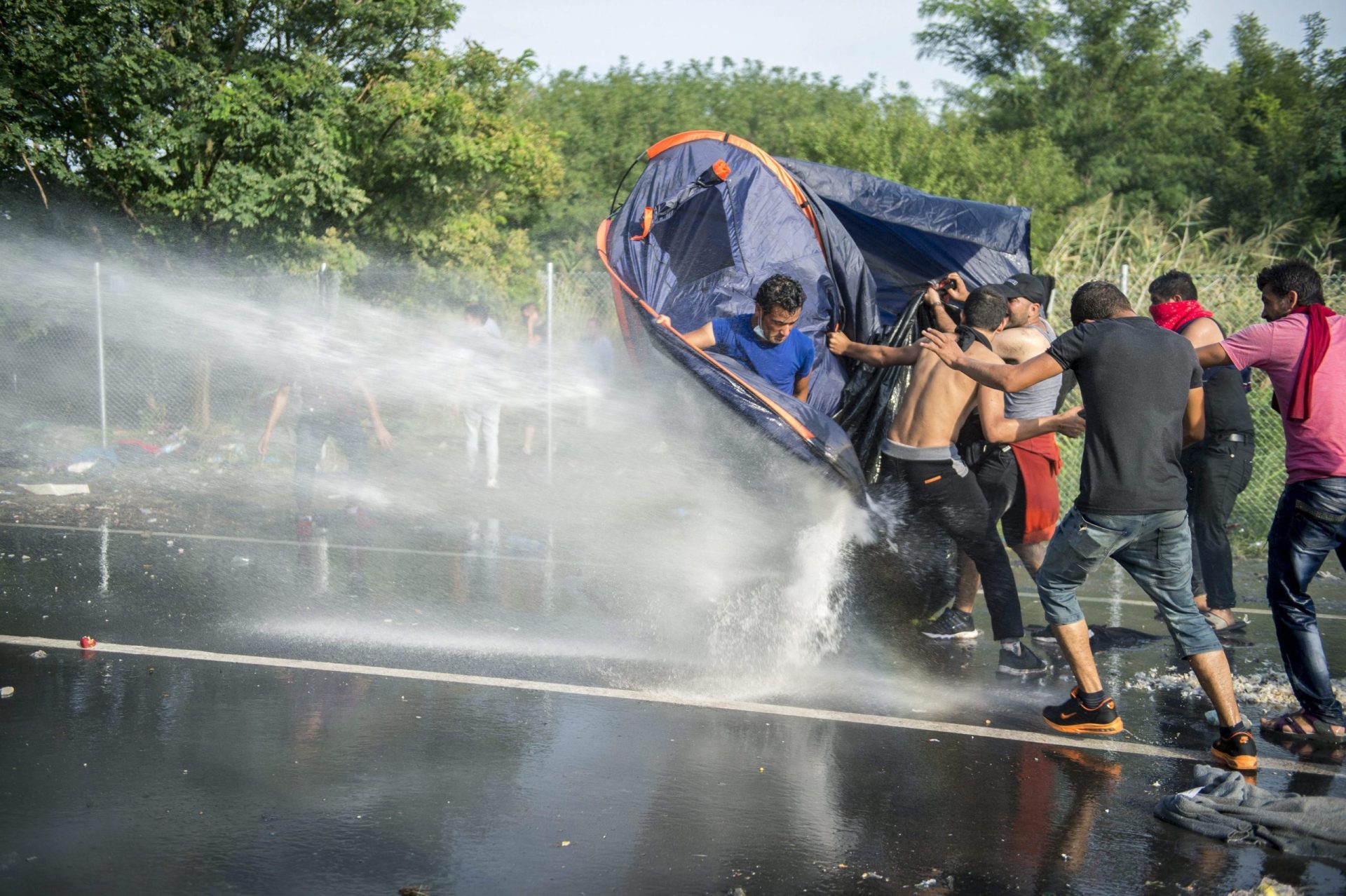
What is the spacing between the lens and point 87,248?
1268 centimetres

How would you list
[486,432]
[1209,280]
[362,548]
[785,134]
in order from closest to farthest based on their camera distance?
[362,548]
[486,432]
[1209,280]
[785,134]

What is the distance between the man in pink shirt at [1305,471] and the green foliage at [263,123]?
9698 millimetres

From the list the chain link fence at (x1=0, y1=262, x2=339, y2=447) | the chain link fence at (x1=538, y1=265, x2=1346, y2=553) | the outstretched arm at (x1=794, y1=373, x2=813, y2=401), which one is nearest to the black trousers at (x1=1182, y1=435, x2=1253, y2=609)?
the outstretched arm at (x1=794, y1=373, x2=813, y2=401)

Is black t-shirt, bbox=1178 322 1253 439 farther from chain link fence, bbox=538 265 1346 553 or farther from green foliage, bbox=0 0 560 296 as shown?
green foliage, bbox=0 0 560 296

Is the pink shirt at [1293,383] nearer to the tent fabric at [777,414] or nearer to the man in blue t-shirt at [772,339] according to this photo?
the tent fabric at [777,414]

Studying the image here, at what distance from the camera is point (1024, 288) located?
631cm

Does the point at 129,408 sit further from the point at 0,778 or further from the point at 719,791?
the point at 719,791

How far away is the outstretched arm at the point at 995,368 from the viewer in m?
4.53

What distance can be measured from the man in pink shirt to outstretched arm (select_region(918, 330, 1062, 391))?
0.94 metres

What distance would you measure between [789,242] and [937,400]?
1.56 meters

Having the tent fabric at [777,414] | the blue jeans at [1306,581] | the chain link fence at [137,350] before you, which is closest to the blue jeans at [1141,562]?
the blue jeans at [1306,581]

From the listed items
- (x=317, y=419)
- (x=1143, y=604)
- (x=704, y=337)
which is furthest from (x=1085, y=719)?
(x=317, y=419)

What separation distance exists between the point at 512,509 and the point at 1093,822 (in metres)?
6.97

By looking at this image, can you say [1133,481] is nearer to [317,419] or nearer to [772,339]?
[772,339]
